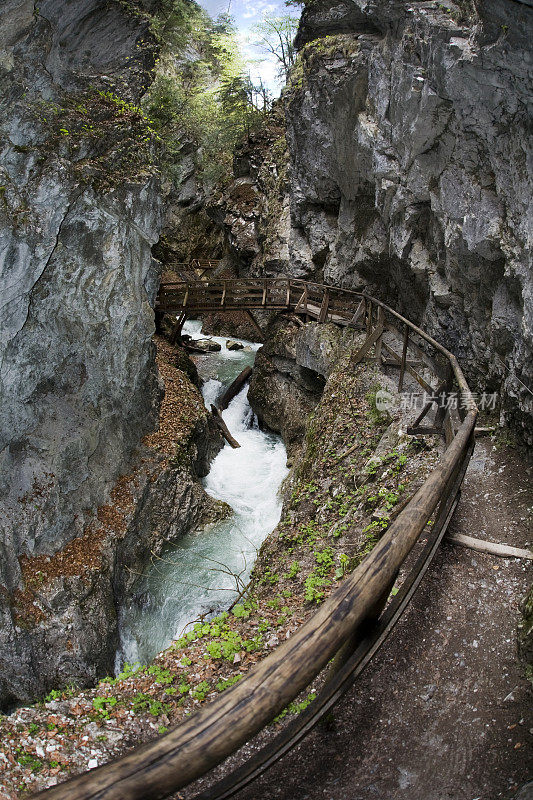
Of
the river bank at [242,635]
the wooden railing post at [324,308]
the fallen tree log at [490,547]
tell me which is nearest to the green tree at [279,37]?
the wooden railing post at [324,308]

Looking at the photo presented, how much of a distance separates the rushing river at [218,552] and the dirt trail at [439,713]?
2841 millimetres

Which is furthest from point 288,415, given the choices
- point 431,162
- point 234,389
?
point 431,162

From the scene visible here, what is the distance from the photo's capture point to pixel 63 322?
29.9 feet

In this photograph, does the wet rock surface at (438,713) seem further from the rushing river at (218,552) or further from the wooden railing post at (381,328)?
the wooden railing post at (381,328)

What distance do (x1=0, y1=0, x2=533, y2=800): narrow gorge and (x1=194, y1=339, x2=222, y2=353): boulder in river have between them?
435 centimetres

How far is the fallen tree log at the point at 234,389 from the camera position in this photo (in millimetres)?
16750

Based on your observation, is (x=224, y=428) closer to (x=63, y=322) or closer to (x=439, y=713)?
(x=63, y=322)

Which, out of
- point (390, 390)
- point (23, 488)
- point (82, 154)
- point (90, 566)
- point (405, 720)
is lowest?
point (90, 566)

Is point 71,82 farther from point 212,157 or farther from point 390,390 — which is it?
point 212,157

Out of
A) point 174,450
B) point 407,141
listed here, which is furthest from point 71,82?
point 174,450

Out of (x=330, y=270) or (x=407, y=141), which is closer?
(x=407, y=141)

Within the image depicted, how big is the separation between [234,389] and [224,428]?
7.87 ft

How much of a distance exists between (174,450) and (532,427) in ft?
26.6

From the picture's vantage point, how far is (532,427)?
5.84 meters
